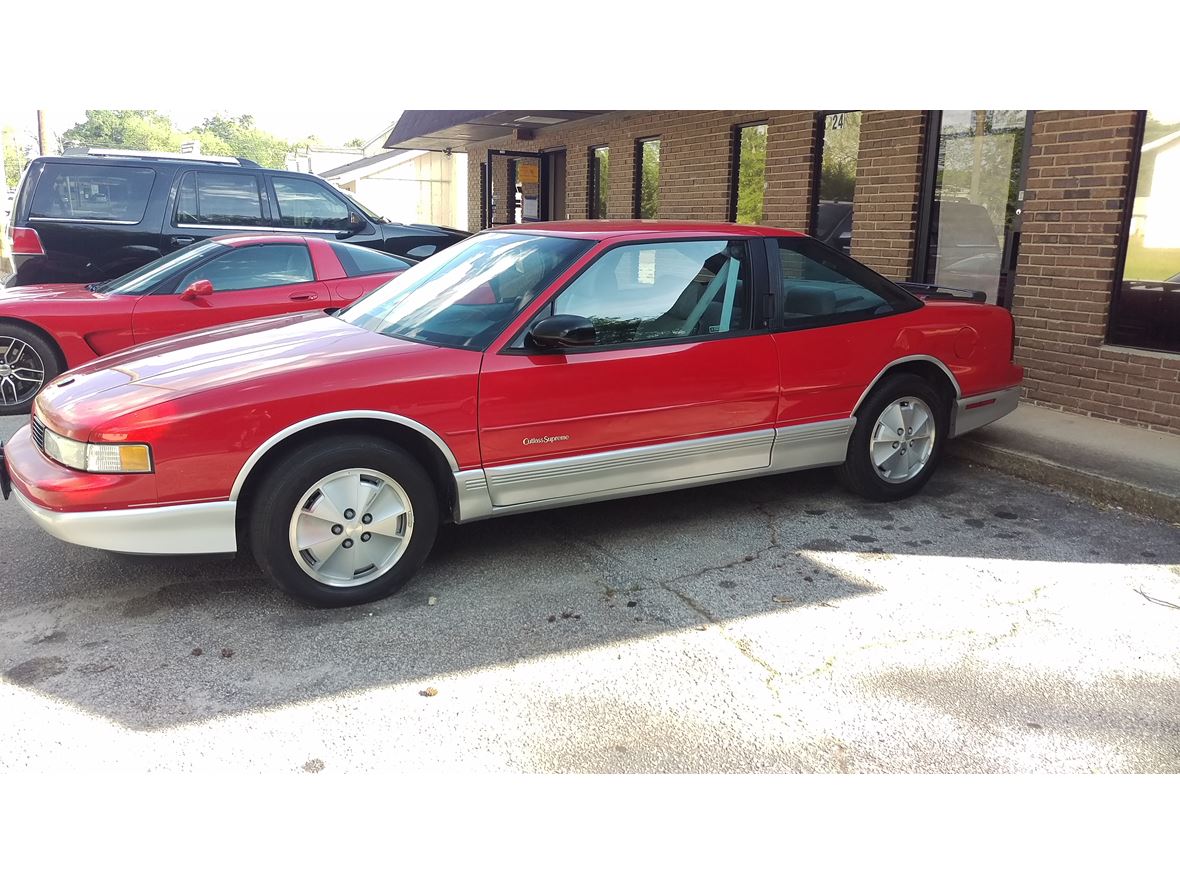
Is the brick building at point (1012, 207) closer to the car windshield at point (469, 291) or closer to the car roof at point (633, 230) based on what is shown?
the car roof at point (633, 230)

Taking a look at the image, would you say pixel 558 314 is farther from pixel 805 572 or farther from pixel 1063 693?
pixel 1063 693

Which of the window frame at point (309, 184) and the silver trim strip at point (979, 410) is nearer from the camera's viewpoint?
the silver trim strip at point (979, 410)

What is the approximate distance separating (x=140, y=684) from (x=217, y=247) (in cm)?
499

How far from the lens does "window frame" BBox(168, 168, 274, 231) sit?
369 inches

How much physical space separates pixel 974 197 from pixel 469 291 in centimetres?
593

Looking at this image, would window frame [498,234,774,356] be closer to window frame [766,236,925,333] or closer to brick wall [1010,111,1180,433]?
window frame [766,236,925,333]

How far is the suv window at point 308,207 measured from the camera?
994 cm

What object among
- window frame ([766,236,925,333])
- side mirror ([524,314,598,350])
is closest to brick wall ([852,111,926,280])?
window frame ([766,236,925,333])

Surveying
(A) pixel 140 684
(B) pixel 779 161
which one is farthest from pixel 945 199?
(A) pixel 140 684

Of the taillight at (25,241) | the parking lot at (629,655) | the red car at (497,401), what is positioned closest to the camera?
the parking lot at (629,655)

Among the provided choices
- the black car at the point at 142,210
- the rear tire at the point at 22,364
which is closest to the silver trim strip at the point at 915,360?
the black car at the point at 142,210

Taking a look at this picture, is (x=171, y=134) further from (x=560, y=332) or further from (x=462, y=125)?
(x=560, y=332)

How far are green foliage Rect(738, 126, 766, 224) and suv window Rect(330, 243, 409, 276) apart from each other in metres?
5.31

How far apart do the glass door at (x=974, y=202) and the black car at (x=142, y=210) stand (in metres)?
5.13
